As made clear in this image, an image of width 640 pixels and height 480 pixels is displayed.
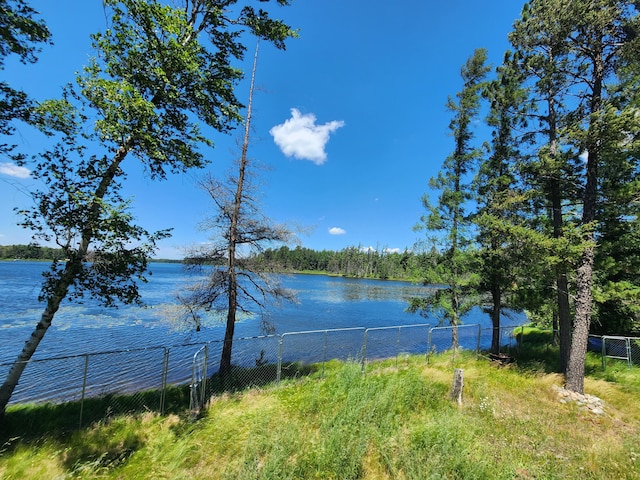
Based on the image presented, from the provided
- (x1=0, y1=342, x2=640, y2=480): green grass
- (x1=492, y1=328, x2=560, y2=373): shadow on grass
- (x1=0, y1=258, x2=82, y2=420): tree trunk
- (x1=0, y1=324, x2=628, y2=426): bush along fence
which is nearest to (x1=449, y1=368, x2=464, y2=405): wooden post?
(x1=0, y1=342, x2=640, y2=480): green grass

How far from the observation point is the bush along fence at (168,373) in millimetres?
7492

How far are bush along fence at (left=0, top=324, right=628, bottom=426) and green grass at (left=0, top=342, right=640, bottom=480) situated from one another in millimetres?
887

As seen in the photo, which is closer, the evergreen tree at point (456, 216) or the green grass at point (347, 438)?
the green grass at point (347, 438)

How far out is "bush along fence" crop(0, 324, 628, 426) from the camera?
295 inches

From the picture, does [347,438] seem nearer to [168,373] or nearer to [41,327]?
[41,327]

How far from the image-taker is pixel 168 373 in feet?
39.4

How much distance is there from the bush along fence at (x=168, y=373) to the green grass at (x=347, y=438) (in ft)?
2.91

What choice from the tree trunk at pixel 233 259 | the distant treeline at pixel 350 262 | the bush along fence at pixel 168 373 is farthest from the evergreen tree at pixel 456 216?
the distant treeline at pixel 350 262

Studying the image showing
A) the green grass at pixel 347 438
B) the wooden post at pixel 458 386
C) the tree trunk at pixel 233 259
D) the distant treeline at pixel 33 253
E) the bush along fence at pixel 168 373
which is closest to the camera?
the green grass at pixel 347 438

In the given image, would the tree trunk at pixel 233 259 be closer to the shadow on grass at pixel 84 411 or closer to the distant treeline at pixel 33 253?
the shadow on grass at pixel 84 411

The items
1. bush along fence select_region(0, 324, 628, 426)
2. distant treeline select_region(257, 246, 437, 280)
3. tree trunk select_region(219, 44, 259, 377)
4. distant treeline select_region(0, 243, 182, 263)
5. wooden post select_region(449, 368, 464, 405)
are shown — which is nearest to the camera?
distant treeline select_region(0, 243, 182, 263)

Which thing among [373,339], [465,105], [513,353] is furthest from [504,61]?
[373,339]

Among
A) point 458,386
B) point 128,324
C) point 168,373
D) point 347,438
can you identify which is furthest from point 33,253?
point 128,324

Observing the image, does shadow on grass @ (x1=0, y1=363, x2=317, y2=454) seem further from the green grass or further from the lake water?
the lake water
